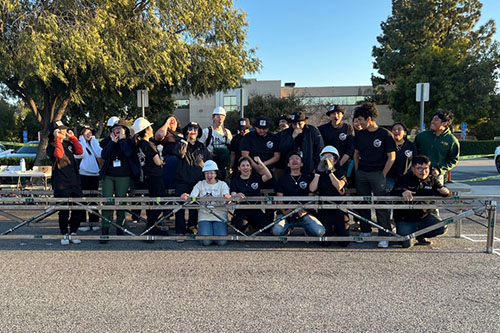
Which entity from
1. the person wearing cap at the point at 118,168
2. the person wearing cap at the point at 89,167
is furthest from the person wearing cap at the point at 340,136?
the person wearing cap at the point at 89,167

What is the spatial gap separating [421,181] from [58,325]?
4.75 meters

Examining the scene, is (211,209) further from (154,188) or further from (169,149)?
(169,149)

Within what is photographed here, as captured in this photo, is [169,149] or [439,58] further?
[439,58]

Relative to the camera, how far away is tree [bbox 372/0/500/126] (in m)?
27.1

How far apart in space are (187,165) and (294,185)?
171cm

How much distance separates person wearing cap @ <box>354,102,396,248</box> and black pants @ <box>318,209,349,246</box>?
0.46 m

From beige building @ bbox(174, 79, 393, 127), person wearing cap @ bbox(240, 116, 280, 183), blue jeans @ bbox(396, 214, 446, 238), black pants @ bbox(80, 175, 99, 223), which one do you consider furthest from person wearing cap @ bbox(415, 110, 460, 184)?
beige building @ bbox(174, 79, 393, 127)

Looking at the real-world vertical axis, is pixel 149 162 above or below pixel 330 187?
above

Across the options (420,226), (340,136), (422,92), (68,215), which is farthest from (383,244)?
(422,92)

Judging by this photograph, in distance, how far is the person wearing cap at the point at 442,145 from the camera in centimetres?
577

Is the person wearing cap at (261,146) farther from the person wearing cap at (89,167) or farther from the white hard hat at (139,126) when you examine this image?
the person wearing cap at (89,167)

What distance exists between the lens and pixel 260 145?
625cm

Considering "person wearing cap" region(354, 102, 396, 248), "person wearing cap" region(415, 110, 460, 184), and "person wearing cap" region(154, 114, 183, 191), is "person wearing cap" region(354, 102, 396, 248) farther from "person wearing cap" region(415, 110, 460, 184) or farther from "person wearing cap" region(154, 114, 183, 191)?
"person wearing cap" region(154, 114, 183, 191)

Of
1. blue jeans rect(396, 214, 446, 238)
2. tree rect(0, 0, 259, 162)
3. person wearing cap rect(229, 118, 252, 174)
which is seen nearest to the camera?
blue jeans rect(396, 214, 446, 238)
